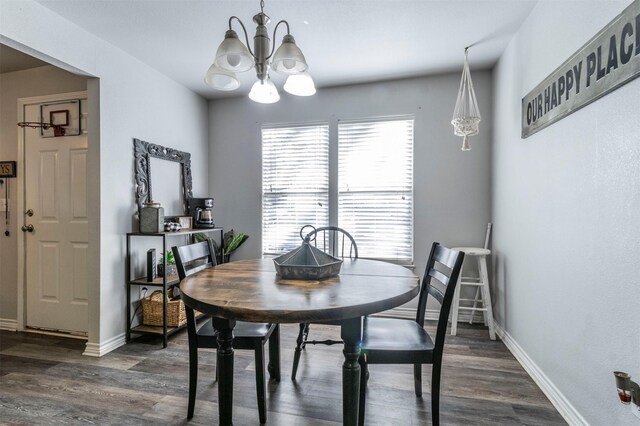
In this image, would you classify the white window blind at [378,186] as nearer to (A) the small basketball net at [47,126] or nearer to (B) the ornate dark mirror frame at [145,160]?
(B) the ornate dark mirror frame at [145,160]

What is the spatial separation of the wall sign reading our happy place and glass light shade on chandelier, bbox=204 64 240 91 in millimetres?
1799

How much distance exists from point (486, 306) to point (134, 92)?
3713 mm

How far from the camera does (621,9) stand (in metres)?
1.38

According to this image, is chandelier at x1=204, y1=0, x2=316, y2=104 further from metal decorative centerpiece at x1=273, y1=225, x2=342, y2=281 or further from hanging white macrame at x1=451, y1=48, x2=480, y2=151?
hanging white macrame at x1=451, y1=48, x2=480, y2=151

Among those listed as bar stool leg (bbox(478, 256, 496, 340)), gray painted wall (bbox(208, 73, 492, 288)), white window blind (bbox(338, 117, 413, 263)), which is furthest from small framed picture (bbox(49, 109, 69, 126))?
bar stool leg (bbox(478, 256, 496, 340))

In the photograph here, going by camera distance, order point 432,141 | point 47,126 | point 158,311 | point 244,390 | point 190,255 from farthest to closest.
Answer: point 432,141
point 47,126
point 158,311
point 244,390
point 190,255

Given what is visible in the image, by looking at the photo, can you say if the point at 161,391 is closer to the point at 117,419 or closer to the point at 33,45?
the point at 117,419

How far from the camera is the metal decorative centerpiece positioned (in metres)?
1.61

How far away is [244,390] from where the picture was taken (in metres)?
2.10

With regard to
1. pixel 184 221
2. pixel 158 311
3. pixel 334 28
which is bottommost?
pixel 158 311

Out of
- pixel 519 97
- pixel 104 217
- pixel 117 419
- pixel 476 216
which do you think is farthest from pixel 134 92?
pixel 476 216

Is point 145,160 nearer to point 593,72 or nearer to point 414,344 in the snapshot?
point 414,344

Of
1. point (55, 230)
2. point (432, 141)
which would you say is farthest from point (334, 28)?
point (55, 230)

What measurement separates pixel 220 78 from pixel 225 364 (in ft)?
4.81
